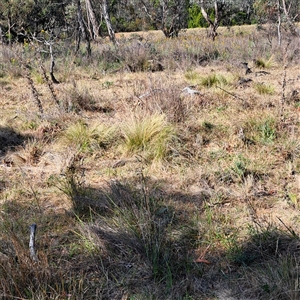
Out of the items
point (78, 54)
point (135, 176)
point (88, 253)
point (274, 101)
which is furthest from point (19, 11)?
point (88, 253)

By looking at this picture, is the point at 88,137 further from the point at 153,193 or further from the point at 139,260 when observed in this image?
the point at 139,260

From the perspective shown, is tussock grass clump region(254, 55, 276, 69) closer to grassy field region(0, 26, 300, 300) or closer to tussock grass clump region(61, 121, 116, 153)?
grassy field region(0, 26, 300, 300)

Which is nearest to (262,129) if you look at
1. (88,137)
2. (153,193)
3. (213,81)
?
(153,193)

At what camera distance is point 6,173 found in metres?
3.83

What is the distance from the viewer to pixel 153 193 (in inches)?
131

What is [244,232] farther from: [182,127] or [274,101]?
[274,101]

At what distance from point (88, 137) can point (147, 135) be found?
0.73 meters

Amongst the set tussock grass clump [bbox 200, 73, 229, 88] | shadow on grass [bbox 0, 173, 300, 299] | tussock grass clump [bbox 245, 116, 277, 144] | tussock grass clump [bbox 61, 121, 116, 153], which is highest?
tussock grass clump [bbox 200, 73, 229, 88]

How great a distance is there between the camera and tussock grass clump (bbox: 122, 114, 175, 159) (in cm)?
408

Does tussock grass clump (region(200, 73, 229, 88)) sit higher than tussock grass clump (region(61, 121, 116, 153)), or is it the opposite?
tussock grass clump (region(200, 73, 229, 88))

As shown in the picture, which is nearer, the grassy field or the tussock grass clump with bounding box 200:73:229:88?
the grassy field

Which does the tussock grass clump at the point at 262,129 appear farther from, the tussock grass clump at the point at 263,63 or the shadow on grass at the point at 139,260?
→ the tussock grass clump at the point at 263,63

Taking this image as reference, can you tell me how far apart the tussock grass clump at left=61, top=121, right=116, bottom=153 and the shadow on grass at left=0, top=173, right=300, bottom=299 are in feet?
4.64

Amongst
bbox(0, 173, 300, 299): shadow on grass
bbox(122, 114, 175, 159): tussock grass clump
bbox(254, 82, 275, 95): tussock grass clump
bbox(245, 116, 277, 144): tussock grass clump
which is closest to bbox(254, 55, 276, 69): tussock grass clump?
bbox(254, 82, 275, 95): tussock grass clump
